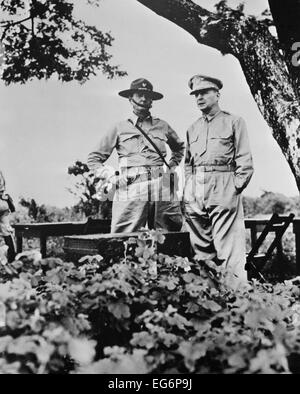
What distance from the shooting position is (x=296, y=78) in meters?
4.33

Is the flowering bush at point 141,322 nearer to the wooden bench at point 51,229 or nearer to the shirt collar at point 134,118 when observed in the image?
the wooden bench at point 51,229

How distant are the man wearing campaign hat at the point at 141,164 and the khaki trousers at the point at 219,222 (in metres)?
0.25

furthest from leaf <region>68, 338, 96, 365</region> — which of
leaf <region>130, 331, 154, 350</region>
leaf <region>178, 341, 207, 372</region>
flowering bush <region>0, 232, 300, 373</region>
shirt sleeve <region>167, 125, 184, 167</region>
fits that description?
shirt sleeve <region>167, 125, 184, 167</region>

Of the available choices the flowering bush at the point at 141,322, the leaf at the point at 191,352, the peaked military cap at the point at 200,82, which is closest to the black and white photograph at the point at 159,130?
the peaked military cap at the point at 200,82

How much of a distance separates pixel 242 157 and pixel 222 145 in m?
0.20

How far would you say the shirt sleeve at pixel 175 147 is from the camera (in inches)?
168

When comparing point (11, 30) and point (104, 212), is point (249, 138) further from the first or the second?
point (11, 30)

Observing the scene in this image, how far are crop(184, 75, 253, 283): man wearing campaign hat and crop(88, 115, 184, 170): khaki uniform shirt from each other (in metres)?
0.21

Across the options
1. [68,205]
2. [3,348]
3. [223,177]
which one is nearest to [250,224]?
[223,177]

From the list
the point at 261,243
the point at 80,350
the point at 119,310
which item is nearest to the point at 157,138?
the point at 261,243

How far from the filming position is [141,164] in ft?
14.0

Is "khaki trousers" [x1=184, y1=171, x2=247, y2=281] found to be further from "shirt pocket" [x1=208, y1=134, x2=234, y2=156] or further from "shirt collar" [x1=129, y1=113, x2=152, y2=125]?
"shirt collar" [x1=129, y1=113, x2=152, y2=125]

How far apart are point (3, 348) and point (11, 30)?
283 cm
